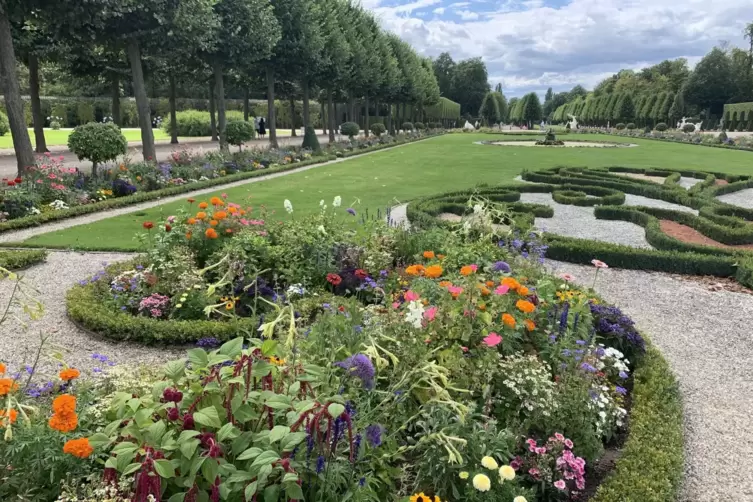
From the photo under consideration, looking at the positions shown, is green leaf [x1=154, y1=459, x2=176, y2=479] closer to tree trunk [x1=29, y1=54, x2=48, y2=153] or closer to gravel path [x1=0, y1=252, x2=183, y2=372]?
gravel path [x1=0, y1=252, x2=183, y2=372]

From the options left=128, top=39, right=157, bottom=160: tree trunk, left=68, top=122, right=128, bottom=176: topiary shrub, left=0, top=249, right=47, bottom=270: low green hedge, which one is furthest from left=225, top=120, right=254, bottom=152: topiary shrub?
left=0, top=249, right=47, bottom=270: low green hedge

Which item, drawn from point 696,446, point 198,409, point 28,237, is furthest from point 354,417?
point 28,237

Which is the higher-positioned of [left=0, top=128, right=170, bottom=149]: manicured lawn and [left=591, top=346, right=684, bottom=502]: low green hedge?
[left=0, top=128, right=170, bottom=149]: manicured lawn

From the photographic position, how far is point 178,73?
28609mm

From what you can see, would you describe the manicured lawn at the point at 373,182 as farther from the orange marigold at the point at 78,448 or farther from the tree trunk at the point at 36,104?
the tree trunk at the point at 36,104

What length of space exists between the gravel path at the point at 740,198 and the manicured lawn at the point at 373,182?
216 inches

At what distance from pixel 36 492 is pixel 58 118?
49.4 meters

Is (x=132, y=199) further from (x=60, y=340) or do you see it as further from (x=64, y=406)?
(x=64, y=406)

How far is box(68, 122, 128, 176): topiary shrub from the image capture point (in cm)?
1202

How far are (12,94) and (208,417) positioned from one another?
11.9 metres

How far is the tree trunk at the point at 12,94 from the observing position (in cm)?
1049

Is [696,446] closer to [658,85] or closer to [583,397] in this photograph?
[583,397]

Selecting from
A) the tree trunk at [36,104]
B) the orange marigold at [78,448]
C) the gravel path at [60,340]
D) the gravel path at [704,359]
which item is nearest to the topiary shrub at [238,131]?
the tree trunk at [36,104]

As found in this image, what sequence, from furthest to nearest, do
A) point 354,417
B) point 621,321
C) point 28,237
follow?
point 28,237
point 621,321
point 354,417
